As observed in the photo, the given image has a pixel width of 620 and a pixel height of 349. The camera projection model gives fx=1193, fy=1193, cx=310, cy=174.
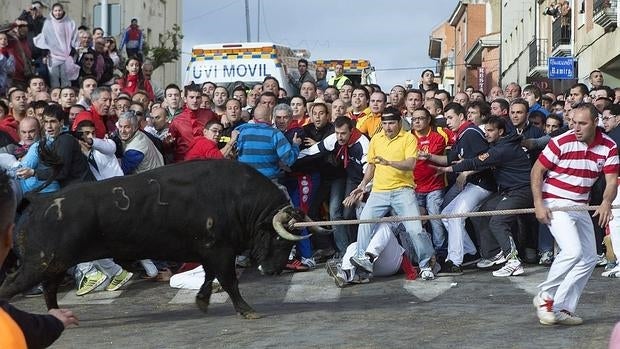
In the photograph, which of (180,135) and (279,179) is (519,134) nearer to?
(279,179)

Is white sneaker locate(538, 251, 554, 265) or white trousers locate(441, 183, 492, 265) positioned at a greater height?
white trousers locate(441, 183, 492, 265)

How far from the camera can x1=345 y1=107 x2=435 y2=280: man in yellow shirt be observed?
11.9 metres

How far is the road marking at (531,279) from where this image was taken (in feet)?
37.7

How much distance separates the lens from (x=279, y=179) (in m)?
12.7

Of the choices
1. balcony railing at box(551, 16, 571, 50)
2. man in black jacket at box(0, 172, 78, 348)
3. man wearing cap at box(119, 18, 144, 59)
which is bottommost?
man in black jacket at box(0, 172, 78, 348)

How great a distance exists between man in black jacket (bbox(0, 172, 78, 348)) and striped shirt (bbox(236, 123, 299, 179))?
845cm

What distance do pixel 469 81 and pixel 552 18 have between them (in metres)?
26.1

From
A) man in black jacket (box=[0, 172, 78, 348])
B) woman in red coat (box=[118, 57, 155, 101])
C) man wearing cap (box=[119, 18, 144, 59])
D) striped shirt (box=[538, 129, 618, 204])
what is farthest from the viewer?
man wearing cap (box=[119, 18, 144, 59])

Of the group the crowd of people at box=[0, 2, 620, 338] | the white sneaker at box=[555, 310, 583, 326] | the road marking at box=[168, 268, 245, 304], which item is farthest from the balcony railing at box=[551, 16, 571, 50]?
the white sneaker at box=[555, 310, 583, 326]

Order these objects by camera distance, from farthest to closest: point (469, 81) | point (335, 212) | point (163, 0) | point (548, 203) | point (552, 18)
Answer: point (469, 81), point (163, 0), point (552, 18), point (335, 212), point (548, 203)

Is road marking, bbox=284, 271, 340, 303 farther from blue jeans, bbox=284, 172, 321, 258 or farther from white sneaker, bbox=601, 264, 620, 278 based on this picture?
white sneaker, bbox=601, 264, 620, 278

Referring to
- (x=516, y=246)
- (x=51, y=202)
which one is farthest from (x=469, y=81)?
(x=51, y=202)

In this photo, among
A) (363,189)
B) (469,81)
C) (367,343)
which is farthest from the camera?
(469,81)

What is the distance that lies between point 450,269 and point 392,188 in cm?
126
